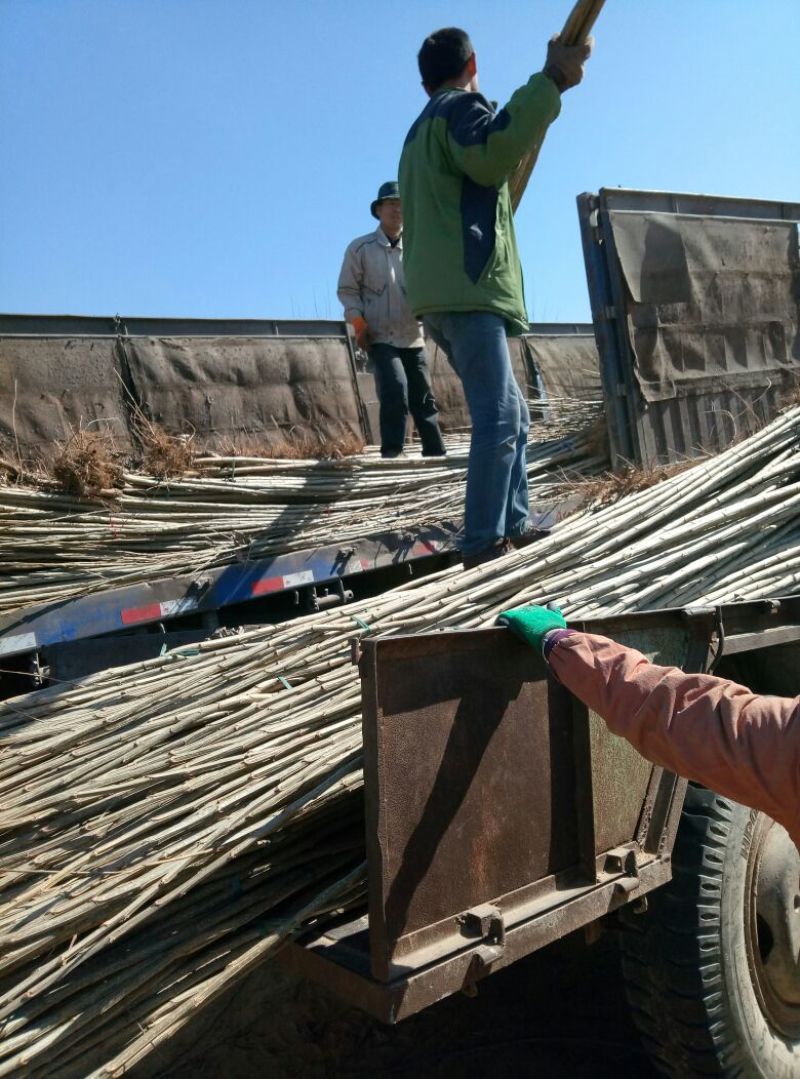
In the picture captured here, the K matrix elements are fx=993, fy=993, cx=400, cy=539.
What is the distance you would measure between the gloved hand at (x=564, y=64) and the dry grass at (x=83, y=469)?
1827 millimetres

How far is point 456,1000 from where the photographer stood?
2.97 metres

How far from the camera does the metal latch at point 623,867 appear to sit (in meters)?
2.06

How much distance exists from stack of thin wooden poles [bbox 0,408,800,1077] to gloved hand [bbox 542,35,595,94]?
1529 millimetres

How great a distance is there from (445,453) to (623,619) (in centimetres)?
243

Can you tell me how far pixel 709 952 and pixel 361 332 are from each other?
10.4 feet

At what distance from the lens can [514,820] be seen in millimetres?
1927

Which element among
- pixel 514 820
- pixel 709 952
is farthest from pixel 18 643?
pixel 709 952

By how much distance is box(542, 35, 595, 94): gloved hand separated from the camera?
3.07 meters

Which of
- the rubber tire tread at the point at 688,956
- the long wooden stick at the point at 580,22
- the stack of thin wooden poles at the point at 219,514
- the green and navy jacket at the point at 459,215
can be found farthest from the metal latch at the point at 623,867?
the long wooden stick at the point at 580,22

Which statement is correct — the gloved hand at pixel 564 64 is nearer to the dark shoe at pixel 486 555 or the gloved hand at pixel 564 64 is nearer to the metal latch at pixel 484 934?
the dark shoe at pixel 486 555

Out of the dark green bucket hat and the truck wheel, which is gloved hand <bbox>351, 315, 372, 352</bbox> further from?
the truck wheel

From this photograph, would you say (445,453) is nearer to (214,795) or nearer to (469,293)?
(469,293)

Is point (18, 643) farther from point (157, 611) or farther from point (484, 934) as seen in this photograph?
point (484, 934)

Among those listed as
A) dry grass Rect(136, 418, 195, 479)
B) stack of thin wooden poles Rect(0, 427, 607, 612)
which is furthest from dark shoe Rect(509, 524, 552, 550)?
dry grass Rect(136, 418, 195, 479)
